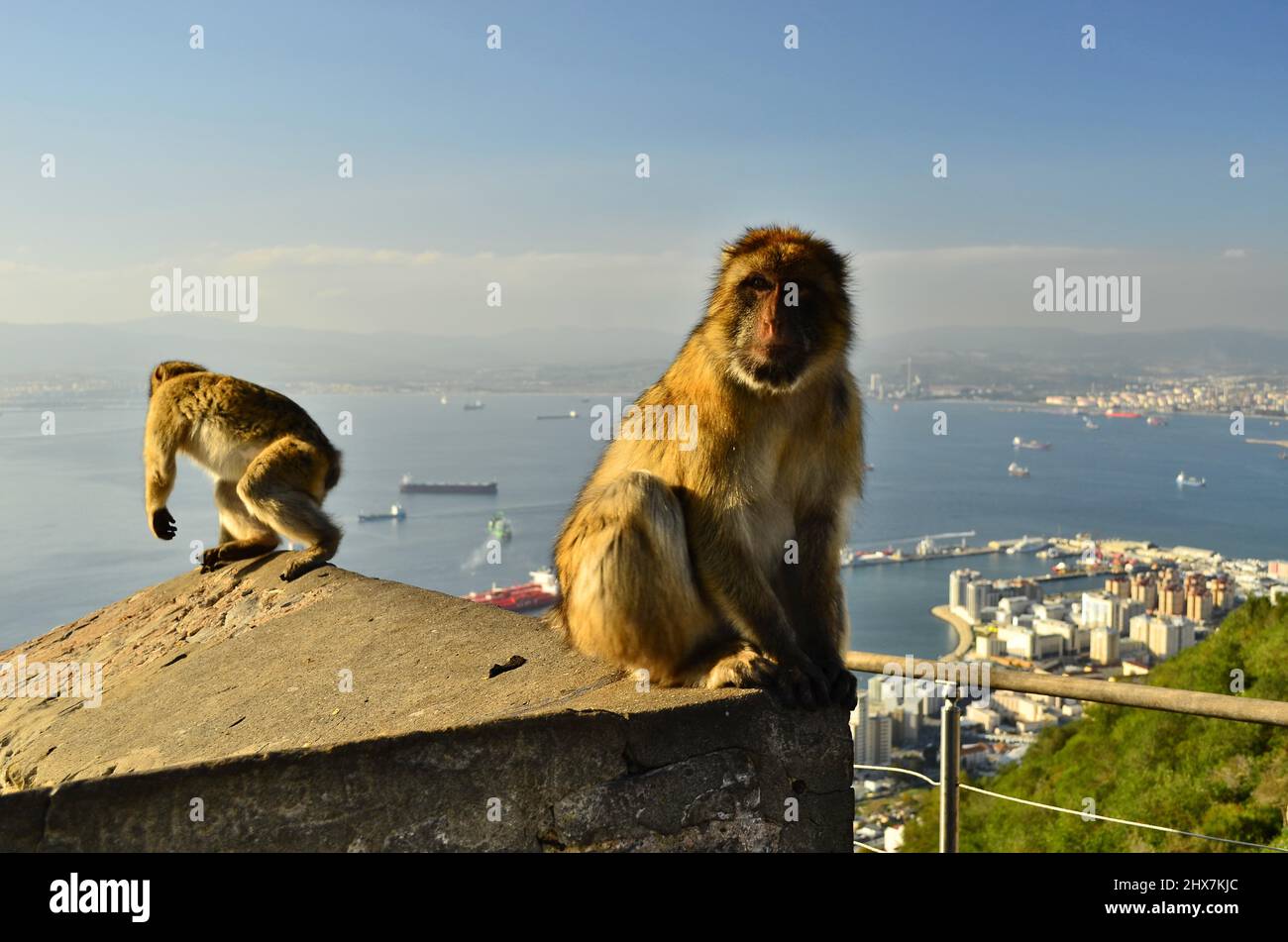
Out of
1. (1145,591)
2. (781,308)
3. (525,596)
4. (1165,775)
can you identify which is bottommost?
(1165,775)

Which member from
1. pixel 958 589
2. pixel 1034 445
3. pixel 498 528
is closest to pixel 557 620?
pixel 498 528

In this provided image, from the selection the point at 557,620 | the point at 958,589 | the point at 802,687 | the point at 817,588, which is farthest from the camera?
the point at 958,589

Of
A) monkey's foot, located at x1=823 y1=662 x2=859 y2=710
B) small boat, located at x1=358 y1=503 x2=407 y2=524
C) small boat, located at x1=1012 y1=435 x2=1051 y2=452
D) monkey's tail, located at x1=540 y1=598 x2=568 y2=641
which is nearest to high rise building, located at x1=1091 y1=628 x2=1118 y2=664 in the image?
monkey's tail, located at x1=540 y1=598 x2=568 y2=641

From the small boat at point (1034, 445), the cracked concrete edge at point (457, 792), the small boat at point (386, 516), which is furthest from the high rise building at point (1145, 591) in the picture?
the small boat at point (1034, 445)

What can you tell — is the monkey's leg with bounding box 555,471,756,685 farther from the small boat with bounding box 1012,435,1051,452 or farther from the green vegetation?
the small boat with bounding box 1012,435,1051,452

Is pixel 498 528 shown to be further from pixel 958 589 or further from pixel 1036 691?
pixel 1036 691
